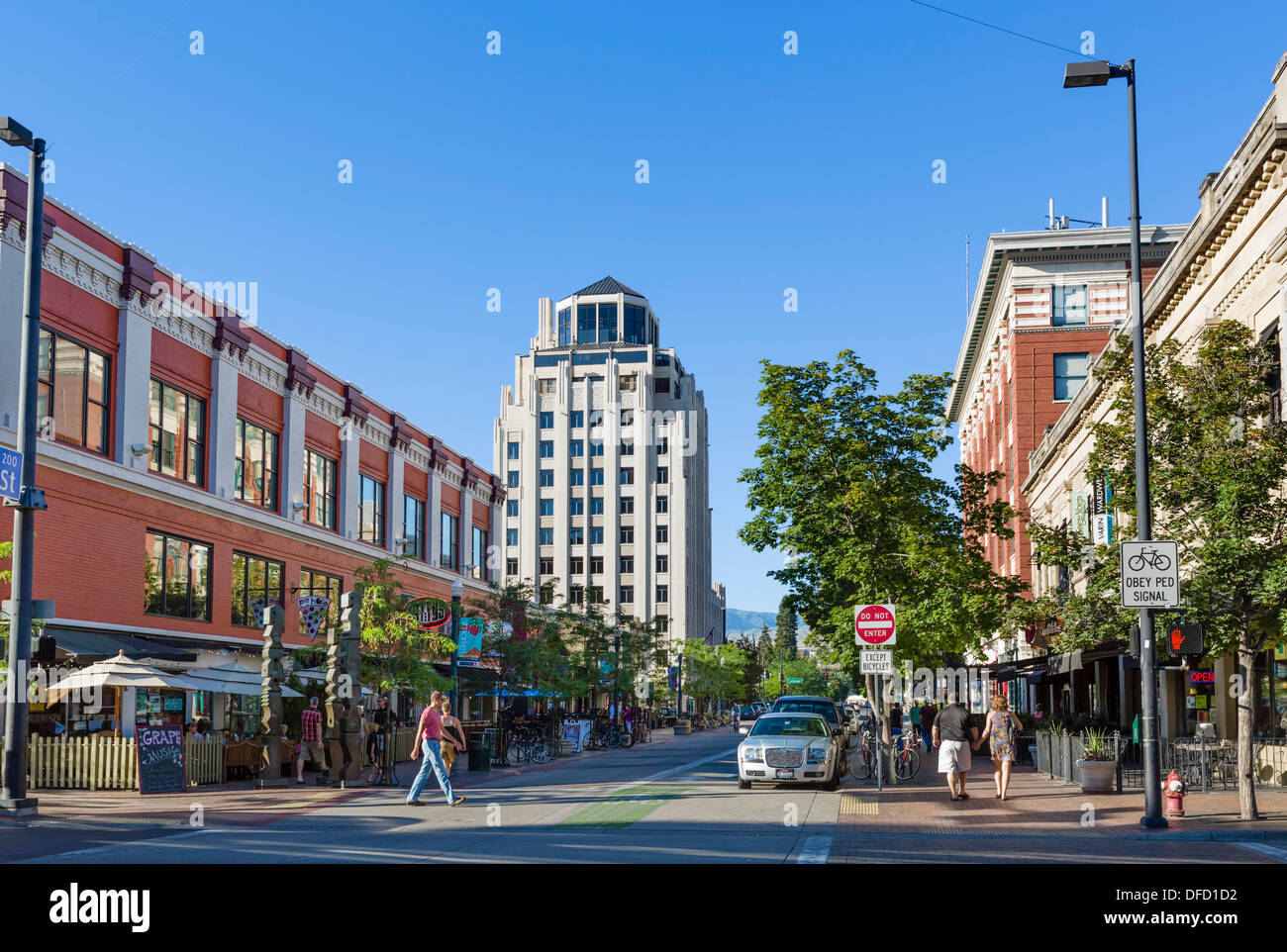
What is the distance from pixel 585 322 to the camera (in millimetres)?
146625

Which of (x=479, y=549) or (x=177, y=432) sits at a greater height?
(x=177, y=432)

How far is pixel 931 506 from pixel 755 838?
53.5ft

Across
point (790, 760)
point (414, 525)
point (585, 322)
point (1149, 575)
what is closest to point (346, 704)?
point (790, 760)

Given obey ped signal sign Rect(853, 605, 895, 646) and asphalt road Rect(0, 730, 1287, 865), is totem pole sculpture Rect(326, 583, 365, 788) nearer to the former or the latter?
asphalt road Rect(0, 730, 1287, 865)

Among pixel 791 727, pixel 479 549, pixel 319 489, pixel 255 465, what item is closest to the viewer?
pixel 791 727

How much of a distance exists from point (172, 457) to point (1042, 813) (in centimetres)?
2409

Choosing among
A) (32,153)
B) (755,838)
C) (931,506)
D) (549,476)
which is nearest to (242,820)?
(755,838)

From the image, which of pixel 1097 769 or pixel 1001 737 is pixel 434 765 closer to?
pixel 1001 737

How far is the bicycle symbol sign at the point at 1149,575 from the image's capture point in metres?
18.0

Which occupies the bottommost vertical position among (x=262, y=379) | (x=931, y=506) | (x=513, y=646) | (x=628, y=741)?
(x=628, y=741)

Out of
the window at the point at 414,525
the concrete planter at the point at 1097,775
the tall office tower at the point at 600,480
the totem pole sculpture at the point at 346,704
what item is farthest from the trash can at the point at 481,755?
the tall office tower at the point at 600,480

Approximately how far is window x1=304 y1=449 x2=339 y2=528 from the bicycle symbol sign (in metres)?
29.8
